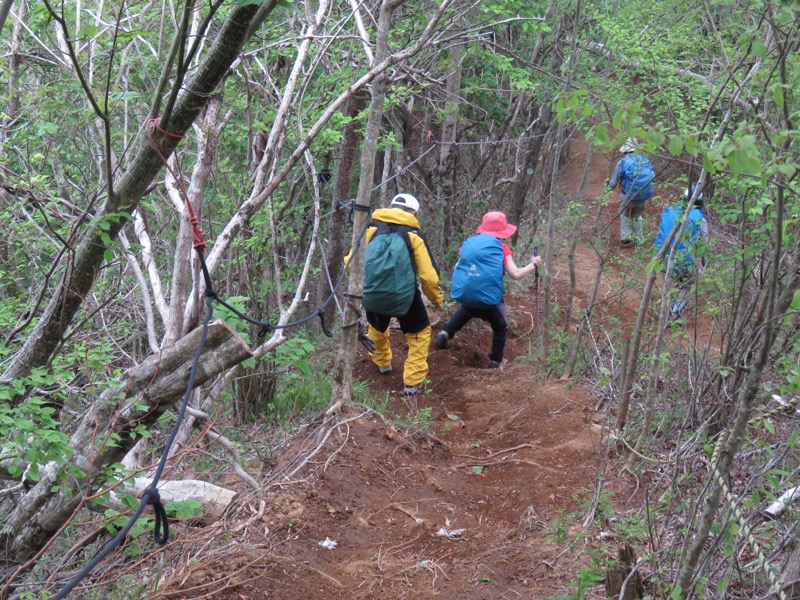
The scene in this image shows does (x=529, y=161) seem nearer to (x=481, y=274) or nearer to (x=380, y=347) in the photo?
(x=481, y=274)

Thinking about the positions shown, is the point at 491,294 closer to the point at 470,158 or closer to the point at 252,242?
the point at 252,242

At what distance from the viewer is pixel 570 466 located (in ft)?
18.5

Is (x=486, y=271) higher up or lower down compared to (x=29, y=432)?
lower down

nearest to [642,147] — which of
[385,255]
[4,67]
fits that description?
[385,255]

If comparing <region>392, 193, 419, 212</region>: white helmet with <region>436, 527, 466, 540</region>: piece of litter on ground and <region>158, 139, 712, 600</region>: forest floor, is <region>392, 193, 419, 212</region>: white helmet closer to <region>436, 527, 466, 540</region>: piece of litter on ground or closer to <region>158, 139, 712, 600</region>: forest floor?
<region>158, 139, 712, 600</region>: forest floor

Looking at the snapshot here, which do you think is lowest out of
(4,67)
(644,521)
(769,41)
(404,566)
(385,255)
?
(404,566)

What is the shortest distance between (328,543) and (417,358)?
317 centimetres

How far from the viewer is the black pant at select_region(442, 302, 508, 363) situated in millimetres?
7895

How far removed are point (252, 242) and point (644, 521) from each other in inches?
142

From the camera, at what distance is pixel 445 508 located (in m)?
5.20

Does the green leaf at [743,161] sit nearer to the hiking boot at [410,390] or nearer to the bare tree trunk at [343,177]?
the bare tree trunk at [343,177]

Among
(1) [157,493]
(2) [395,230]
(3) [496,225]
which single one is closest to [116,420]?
(1) [157,493]

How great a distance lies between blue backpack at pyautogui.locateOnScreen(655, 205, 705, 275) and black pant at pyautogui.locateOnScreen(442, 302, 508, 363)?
6.02 ft

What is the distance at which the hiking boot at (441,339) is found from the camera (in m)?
8.41
